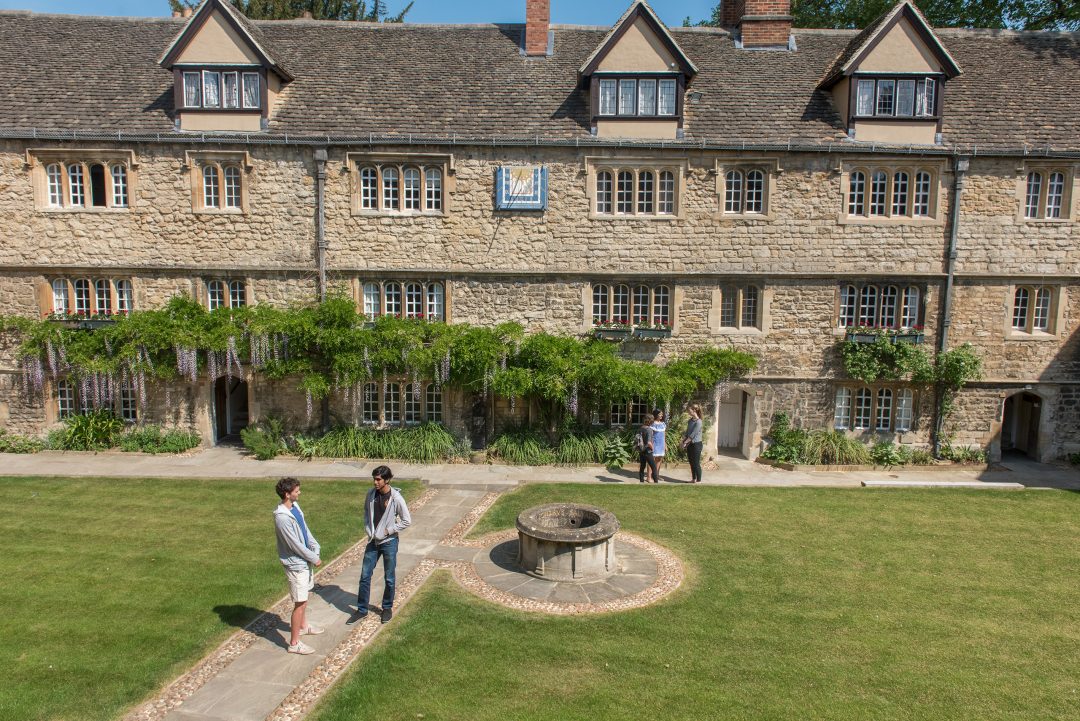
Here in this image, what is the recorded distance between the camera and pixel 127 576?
33.3ft

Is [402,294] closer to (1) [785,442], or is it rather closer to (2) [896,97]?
(1) [785,442]

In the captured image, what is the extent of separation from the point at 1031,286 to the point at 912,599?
12.7m

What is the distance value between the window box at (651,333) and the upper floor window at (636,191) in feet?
10.1

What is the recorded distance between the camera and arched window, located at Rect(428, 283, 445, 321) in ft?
60.8

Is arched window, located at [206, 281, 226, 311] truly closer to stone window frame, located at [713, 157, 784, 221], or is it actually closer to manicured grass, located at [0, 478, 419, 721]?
manicured grass, located at [0, 478, 419, 721]

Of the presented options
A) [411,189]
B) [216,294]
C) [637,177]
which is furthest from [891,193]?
[216,294]

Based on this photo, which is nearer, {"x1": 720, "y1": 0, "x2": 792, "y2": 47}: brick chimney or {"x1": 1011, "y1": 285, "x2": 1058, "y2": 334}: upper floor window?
{"x1": 1011, "y1": 285, "x2": 1058, "y2": 334}: upper floor window

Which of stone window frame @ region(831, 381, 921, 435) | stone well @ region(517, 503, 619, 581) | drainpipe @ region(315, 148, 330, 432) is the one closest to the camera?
stone well @ region(517, 503, 619, 581)

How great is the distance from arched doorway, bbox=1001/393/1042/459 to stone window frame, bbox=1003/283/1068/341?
6.18 feet

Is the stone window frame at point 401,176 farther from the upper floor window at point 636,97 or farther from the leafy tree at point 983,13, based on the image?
the leafy tree at point 983,13

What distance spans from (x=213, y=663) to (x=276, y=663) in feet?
2.38

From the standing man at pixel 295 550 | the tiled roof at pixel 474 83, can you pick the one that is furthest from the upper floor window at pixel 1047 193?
the standing man at pixel 295 550

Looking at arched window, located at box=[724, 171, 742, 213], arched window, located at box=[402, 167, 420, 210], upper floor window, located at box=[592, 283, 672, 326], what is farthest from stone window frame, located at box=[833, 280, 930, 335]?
arched window, located at box=[402, 167, 420, 210]

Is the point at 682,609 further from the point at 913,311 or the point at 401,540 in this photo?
the point at 913,311
